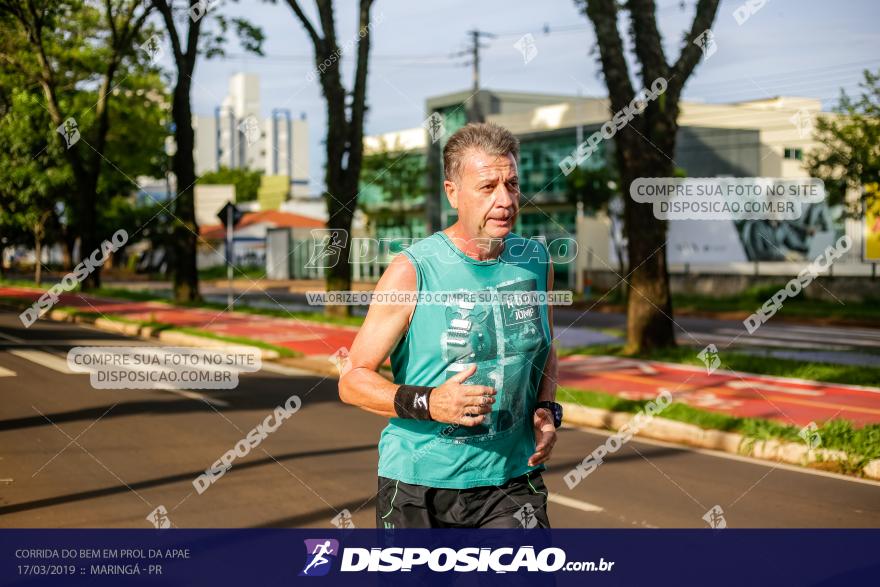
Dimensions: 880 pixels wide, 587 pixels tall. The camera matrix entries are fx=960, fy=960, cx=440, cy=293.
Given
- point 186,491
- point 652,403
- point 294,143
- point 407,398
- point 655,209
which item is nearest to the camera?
point 407,398

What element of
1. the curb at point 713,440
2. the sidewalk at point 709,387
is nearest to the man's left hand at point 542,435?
the curb at point 713,440

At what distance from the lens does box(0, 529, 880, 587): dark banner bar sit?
486 centimetres

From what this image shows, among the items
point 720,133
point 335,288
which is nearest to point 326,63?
point 335,288

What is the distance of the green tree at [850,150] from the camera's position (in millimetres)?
25547

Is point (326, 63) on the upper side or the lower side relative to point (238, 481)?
upper

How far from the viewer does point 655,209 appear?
14586 mm

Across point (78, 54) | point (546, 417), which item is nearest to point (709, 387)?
point (546, 417)

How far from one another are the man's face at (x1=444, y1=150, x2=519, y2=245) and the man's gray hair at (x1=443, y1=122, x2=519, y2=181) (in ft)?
0.06

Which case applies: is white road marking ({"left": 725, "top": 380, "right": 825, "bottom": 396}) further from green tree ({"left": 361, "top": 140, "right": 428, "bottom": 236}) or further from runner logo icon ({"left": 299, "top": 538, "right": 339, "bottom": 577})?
green tree ({"left": 361, "top": 140, "right": 428, "bottom": 236})

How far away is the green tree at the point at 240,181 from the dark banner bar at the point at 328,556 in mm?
104655

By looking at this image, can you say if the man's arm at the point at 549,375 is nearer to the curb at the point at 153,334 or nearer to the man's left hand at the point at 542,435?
the man's left hand at the point at 542,435

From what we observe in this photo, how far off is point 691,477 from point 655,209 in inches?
293

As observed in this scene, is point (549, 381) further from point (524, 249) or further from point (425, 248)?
point (425, 248)

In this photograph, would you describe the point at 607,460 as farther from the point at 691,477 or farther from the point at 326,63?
the point at 326,63
